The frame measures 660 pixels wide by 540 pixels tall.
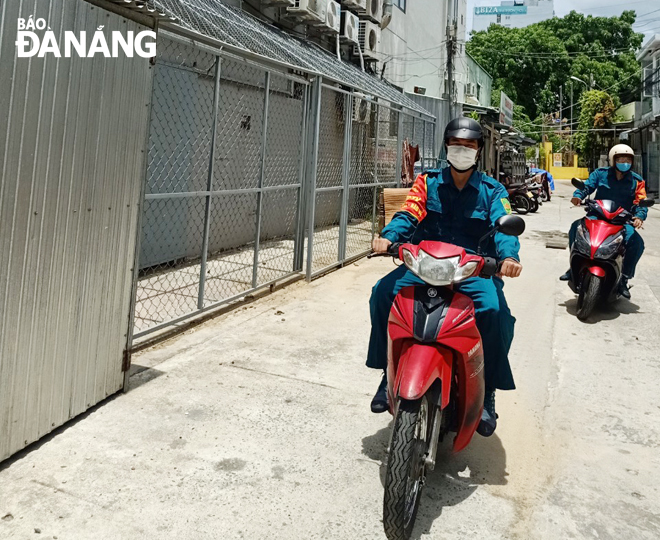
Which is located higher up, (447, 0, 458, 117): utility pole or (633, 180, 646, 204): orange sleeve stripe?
(447, 0, 458, 117): utility pole

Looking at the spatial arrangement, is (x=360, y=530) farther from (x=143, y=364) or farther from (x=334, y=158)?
(x=334, y=158)

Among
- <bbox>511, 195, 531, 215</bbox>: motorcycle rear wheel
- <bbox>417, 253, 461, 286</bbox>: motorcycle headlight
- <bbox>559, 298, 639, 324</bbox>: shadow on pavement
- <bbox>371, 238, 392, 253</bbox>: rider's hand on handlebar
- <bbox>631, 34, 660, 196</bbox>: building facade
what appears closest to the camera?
<bbox>417, 253, 461, 286</bbox>: motorcycle headlight

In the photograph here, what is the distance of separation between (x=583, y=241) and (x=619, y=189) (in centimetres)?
78

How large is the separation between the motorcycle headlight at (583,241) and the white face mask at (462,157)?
3.58m

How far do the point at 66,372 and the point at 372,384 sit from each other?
76.4 inches

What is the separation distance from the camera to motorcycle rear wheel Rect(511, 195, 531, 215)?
18.3 meters

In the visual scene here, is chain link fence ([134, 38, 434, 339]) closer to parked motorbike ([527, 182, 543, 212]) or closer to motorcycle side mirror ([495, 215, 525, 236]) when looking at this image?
motorcycle side mirror ([495, 215, 525, 236])

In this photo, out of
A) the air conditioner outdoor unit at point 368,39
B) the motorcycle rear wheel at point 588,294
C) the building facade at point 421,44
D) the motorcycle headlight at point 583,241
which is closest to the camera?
the motorcycle rear wheel at point 588,294

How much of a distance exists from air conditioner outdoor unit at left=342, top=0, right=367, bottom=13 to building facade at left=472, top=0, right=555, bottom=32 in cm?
8942

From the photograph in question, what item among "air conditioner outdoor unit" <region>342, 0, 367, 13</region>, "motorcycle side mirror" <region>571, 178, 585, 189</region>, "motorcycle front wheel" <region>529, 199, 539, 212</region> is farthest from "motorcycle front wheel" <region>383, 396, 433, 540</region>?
"motorcycle front wheel" <region>529, 199, 539, 212</region>

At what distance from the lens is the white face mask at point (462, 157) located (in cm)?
322

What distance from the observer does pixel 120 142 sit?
3.54 m

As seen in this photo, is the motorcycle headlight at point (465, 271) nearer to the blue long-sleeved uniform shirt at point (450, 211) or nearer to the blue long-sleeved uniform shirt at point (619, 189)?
the blue long-sleeved uniform shirt at point (450, 211)

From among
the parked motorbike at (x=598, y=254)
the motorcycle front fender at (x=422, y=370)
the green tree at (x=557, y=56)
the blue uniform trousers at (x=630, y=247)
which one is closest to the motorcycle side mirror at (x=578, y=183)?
the parked motorbike at (x=598, y=254)
